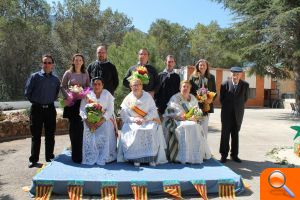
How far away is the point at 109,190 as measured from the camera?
5.13 meters

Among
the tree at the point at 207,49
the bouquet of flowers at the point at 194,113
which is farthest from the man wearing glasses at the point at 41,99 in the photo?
the tree at the point at 207,49

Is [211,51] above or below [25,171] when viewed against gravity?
above

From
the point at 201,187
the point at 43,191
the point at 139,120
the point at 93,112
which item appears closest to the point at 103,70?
the point at 93,112

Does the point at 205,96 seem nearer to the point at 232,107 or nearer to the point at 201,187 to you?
the point at 232,107

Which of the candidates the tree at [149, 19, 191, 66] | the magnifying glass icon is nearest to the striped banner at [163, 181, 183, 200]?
the magnifying glass icon

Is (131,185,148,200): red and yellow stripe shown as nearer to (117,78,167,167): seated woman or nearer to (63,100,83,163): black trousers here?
(117,78,167,167): seated woman

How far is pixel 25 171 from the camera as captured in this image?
21.5ft

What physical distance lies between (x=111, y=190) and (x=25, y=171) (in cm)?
217

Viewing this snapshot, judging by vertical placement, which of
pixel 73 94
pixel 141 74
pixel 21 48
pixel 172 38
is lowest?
pixel 73 94

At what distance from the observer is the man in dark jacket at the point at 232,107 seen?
292 inches

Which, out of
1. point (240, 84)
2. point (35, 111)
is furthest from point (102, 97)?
point (240, 84)

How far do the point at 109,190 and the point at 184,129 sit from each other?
80.0 inches

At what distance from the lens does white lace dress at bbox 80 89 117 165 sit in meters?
6.37

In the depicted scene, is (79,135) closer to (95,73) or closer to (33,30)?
(95,73)
